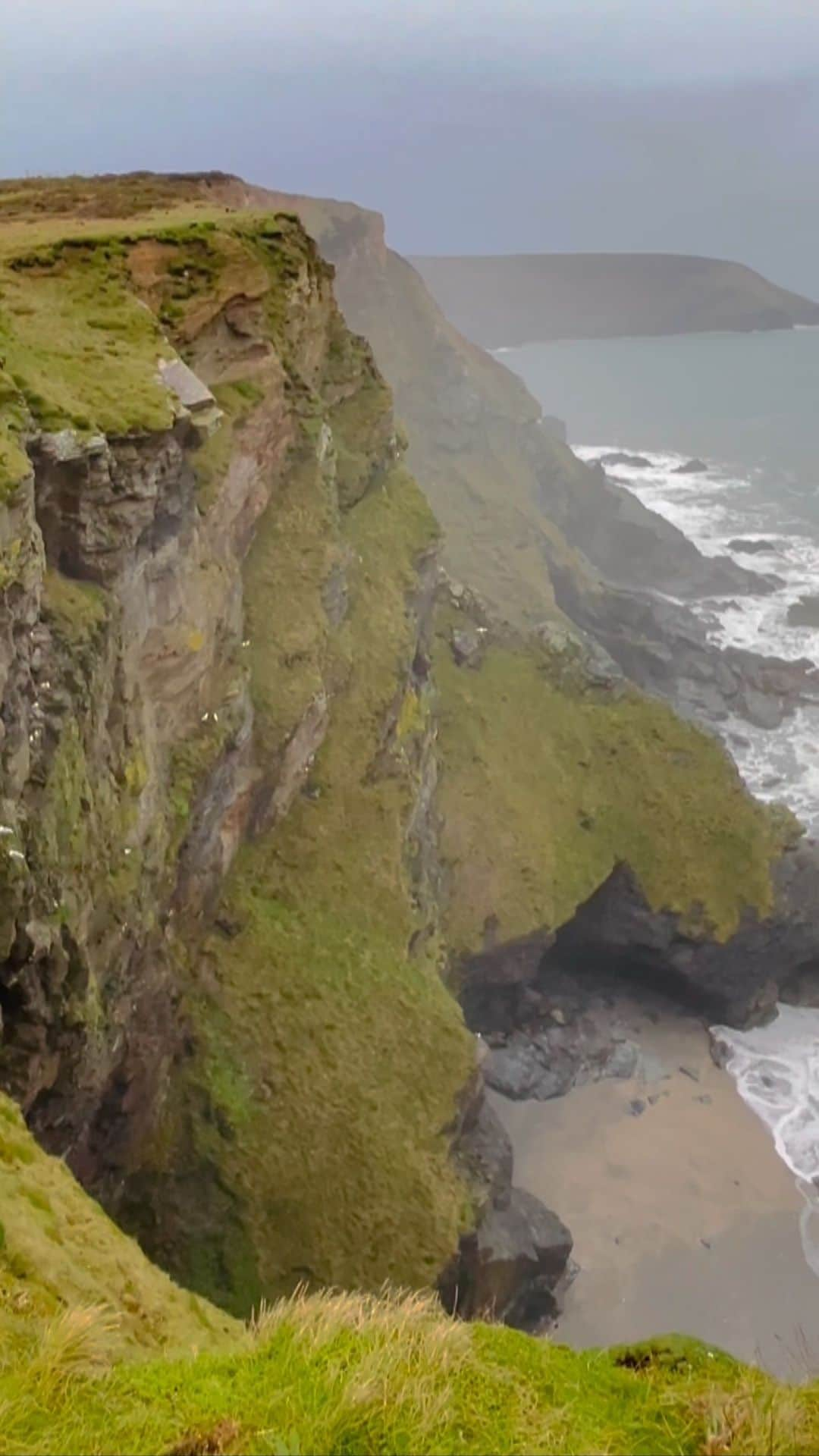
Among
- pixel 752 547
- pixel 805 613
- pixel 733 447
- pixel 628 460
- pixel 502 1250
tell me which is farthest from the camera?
pixel 733 447

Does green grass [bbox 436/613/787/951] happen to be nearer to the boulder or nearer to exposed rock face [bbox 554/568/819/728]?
the boulder

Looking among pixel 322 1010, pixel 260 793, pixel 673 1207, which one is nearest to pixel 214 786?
pixel 260 793

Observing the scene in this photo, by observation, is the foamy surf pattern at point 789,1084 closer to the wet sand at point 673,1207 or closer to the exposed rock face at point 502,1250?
the wet sand at point 673,1207

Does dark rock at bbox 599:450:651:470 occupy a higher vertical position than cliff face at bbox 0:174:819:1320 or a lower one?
higher

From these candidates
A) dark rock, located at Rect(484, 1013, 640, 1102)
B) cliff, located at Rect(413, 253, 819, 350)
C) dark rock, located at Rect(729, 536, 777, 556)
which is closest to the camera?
dark rock, located at Rect(484, 1013, 640, 1102)

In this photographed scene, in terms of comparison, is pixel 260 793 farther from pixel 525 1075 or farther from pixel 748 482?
pixel 748 482

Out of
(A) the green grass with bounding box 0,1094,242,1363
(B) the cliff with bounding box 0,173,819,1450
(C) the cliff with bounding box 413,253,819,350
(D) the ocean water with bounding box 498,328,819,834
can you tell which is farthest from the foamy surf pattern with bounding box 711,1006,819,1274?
(C) the cliff with bounding box 413,253,819,350

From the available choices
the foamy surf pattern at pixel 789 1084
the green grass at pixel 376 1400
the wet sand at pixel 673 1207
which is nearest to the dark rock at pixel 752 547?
the foamy surf pattern at pixel 789 1084
